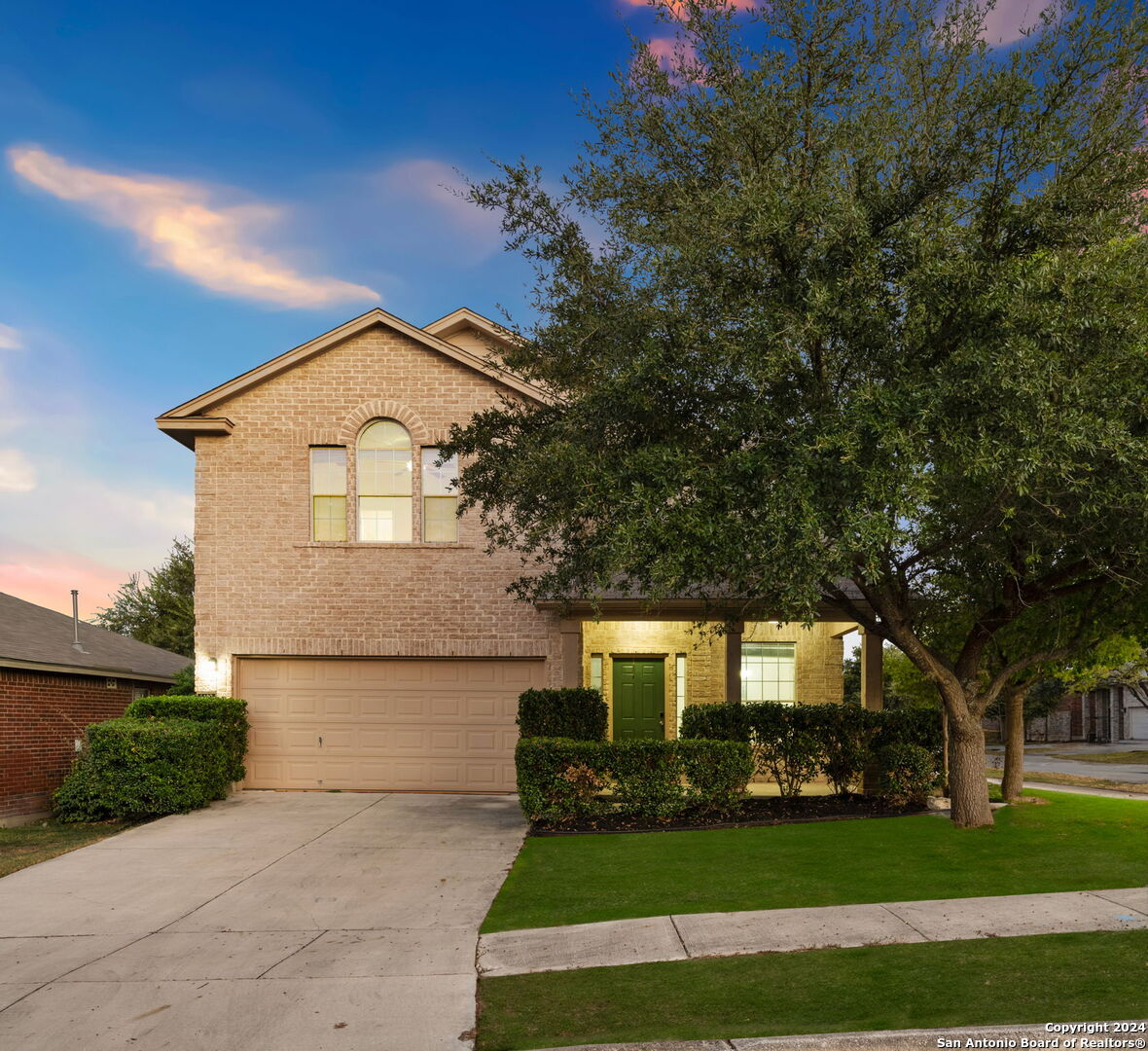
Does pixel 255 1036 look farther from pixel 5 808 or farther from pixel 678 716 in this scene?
pixel 678 716

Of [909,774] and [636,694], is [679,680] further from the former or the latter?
[909,774]

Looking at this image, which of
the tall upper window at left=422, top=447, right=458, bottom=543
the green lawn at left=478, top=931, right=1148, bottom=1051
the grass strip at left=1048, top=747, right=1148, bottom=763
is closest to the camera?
the green lawn at left=478, top=931, right=1148, bottom=1051

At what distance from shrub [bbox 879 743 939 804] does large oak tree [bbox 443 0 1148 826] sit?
1.82 m

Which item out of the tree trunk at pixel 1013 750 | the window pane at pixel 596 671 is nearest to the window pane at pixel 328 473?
the window pane at pixel 596 671

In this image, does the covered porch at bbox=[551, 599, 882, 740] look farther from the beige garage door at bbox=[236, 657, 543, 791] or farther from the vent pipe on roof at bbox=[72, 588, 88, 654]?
the vent pipe on roof at bbox=[72, 588, 88, 654]

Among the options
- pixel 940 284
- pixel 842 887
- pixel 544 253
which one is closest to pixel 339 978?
pixel 842 887

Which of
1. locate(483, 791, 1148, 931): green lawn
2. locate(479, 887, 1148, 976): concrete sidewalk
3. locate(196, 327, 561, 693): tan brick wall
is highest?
locate(196, 327, 561, 693): tan brick wall

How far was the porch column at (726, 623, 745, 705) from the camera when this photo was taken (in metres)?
14.3

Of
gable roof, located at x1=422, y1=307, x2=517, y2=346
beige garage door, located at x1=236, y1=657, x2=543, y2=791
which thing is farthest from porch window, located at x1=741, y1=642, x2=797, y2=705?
gable roof, located at x1=422, y1=307, x2=517, y2=346

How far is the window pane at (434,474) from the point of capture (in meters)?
15.6

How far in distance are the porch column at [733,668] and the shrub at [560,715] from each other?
220cm

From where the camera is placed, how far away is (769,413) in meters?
8.07

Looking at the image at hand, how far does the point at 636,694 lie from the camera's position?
1886cm

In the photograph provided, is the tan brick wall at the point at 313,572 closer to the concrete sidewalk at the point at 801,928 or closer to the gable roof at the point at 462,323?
the gable roof at the point at 462,323
